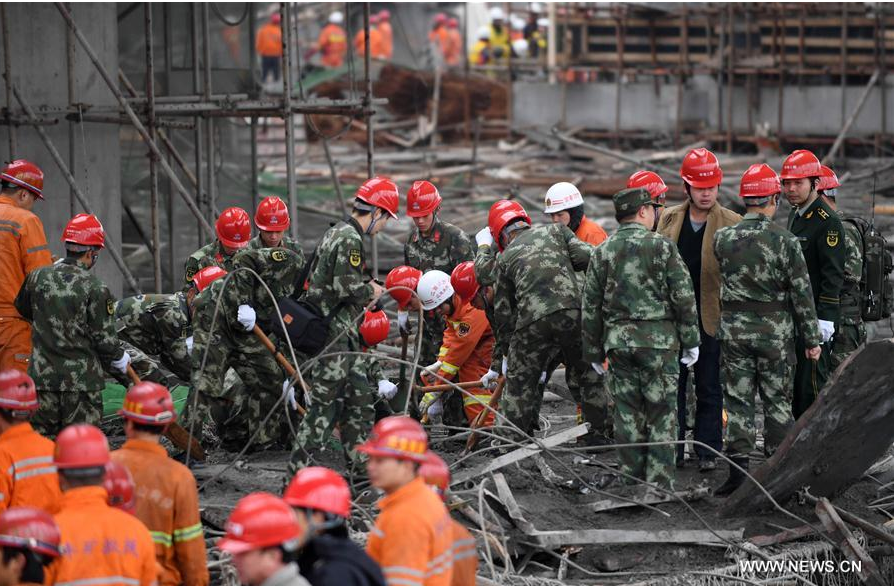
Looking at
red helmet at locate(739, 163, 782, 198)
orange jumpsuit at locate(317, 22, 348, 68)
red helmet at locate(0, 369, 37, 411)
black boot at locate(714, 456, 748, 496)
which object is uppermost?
orange jumpsuit at locate(317, 22, 348, 68)

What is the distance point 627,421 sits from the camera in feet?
27.8

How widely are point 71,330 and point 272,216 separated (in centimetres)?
168

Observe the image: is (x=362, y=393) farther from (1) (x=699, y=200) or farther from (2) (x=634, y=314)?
(1) (x=699, y=200)

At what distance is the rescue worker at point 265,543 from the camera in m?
4.65

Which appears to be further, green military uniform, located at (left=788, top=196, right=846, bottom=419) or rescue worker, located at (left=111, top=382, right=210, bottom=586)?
green military uniform, located at (left=788, top=196, right=846, bottom=419)

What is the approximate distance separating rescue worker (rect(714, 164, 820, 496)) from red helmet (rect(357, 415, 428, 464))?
3830 millimetres

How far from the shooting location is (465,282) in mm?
9648

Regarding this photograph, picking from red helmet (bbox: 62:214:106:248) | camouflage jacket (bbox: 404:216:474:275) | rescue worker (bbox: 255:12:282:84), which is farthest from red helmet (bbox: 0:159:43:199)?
rescue worker (bbox: 255:12:282:84)

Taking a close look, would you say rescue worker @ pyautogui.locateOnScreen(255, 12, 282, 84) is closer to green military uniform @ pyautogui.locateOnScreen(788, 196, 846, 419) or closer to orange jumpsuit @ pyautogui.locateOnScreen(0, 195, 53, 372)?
orange jumpsuit @ pyautogui.locateOnScreen(0, 195, 53, 372)

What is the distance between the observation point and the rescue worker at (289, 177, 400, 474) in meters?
8.48

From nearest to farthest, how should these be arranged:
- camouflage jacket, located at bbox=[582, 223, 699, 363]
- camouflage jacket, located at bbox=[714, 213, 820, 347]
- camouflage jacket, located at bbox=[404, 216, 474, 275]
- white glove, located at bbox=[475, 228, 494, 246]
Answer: camouflage jacket, located at bbox=[582, 223, 699, 363] < camouflage jacket, located at bbox=[714, 213, 820, 347] < white glove, located at bbox=[475, 228, 494, 246] < camouflage jacket, located at bbox=[404, 216, 474, 275]

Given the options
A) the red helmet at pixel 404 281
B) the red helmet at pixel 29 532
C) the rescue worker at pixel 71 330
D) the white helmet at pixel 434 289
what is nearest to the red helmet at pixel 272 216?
the red helmet at pixel 404 281

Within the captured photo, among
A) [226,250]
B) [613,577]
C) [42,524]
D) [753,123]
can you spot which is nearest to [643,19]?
[753,123]

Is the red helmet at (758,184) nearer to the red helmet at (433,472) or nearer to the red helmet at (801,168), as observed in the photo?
the red helmet at (801,168)
